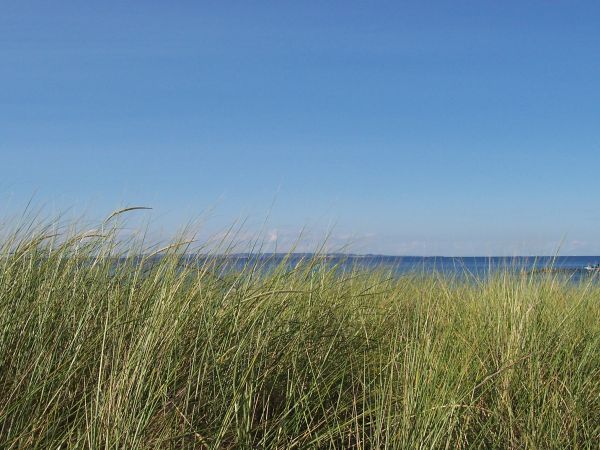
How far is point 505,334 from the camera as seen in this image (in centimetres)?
290

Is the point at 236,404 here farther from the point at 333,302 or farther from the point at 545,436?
the point at 333,302

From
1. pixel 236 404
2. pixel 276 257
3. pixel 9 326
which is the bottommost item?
pixel 236 404

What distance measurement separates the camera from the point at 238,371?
2396mm

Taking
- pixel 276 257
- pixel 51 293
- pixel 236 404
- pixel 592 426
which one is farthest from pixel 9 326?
pixel 592 426

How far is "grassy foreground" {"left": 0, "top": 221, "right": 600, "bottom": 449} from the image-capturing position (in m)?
2.06

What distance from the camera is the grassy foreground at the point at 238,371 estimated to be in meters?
2.06

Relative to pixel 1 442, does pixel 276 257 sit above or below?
above

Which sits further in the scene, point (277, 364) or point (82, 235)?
point (82, 235)

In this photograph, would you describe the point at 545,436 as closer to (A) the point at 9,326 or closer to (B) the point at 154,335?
(B) the point at 154,335

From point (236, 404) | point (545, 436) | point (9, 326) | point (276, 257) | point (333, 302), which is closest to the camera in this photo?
point (236, 404)

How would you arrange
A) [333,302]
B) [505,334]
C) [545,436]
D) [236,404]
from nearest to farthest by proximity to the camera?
[236,404] → [545,436] → [505,334] → [333,302]

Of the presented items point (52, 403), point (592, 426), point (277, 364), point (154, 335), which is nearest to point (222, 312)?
point (277, 364)

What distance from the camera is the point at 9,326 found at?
2.44 meters

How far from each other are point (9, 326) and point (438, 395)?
5.38 ft
